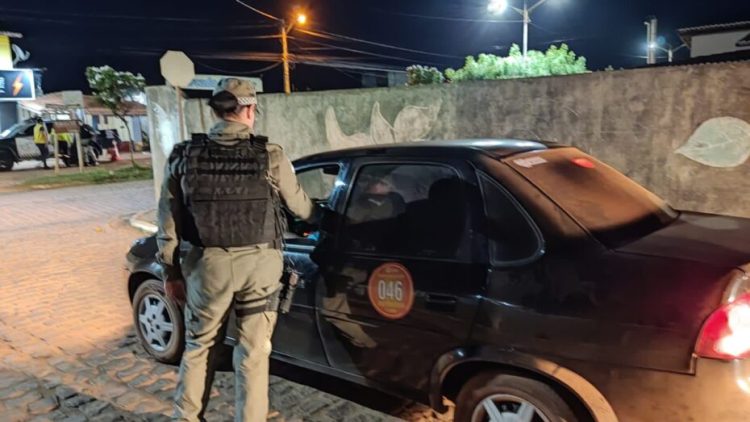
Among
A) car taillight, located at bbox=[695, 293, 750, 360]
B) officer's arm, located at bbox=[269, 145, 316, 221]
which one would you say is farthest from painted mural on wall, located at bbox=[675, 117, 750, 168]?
officer's arm, located at bbox=[269, 145, 316, 221]

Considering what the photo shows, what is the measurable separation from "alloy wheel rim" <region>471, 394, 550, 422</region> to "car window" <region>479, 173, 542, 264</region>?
23.0 inches

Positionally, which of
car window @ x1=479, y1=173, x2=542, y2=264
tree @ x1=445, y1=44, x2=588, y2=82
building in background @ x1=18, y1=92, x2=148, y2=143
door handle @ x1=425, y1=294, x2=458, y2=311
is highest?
tree @ x1=445, y1=44, x2=588, y2=82

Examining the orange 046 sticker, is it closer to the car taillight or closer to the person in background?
the car taillight

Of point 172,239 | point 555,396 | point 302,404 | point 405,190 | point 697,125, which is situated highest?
point 697,125

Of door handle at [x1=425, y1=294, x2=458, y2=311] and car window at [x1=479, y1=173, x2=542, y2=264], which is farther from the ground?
car window at [x1=479, y1=173, x2=542, y2=264]

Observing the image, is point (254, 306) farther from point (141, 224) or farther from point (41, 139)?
point (41, 139)

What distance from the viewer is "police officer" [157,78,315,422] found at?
286 centimetres

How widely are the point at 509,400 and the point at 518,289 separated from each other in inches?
19.0

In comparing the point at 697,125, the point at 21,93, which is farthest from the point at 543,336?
the point at 21,93

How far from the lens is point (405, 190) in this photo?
3.13 metres

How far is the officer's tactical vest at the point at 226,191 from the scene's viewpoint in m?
2.84

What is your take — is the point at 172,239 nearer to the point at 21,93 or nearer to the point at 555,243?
the point at 555,243

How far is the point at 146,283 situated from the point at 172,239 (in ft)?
4.84

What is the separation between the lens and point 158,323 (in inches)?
168
